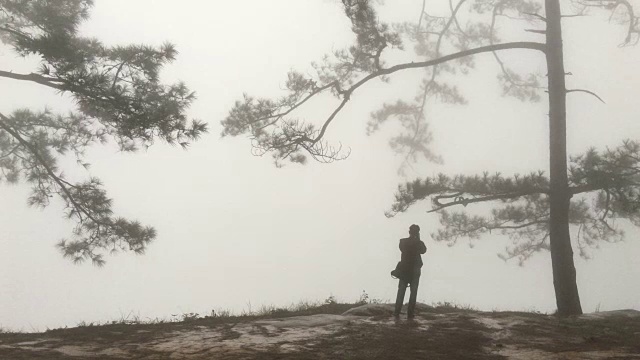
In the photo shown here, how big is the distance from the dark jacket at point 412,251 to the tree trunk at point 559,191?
11.9 ft

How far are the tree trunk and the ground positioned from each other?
170 cm

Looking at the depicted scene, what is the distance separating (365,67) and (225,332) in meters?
7.92

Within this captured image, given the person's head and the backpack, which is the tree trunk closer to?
the person's head

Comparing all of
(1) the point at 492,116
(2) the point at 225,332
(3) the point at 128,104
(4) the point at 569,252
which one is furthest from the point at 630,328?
(1) the point at 492,116

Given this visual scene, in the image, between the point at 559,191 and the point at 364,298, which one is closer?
the point at 559,191

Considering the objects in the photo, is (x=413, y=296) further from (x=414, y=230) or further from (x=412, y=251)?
(x=414, y=230)

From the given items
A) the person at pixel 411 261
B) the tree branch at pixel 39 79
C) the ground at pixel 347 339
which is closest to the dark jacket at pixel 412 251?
the person at pixel 411 261

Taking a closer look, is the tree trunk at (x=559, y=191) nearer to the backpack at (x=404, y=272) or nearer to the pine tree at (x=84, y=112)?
the backpack at (x=404, y=272)

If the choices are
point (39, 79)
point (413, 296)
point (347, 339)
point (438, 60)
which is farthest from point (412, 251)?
point (39, 79)

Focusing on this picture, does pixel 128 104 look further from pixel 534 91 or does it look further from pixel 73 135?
pixel 534 91

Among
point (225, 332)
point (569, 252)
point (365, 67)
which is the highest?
point (365, 67)

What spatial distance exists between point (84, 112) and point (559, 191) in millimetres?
10761

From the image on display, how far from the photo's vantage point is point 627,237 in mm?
15688

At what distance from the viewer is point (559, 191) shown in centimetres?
1280
